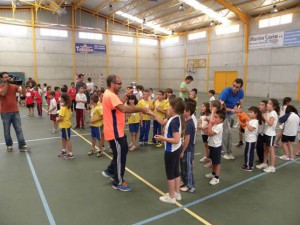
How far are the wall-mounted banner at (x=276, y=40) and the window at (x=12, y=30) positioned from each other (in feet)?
70.9

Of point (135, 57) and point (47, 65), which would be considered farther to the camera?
point (135, 57)

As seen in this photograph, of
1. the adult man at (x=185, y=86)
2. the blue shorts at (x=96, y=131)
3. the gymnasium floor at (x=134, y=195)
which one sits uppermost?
the adult man at (x=185, y=86)

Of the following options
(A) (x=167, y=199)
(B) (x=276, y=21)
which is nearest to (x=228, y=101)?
(A) (x=167, y=199)

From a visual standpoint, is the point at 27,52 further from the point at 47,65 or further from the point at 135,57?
the point at 135,57

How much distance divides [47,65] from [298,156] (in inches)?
926

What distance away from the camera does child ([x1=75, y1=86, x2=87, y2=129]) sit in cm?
849

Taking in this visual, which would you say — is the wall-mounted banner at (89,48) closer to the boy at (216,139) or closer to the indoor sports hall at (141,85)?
the indoor sports hall at (141,85)

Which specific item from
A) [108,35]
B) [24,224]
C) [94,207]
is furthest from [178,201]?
[108,35]

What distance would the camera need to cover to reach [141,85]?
1548cm

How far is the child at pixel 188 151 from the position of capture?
3859 millimetres

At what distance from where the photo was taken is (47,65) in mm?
23391

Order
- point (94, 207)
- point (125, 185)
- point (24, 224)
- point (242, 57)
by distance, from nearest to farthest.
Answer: point (24, 224), point (94, 207), point (125, 185), point (242, 57)

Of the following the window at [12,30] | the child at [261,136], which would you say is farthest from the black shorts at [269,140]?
the window at [12,30]

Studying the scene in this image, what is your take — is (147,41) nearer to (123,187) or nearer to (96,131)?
(96,131)
